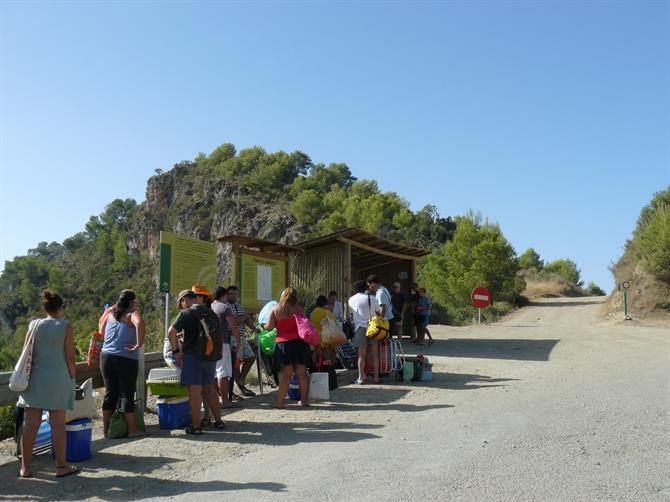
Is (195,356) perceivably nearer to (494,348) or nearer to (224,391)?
(224,391)

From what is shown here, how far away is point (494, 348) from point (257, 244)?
693cm

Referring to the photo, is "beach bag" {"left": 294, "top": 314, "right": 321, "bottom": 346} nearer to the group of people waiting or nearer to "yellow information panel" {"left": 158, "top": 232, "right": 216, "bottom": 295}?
the group of people waiting

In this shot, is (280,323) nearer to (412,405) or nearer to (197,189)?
(412,405)

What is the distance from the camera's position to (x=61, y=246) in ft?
552

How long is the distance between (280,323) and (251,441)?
2.10 metres

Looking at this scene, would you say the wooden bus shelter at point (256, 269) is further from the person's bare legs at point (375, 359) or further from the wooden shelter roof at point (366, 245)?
the person's bare legs at point (375, 359)

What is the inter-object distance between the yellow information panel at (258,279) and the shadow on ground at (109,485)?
605 centimetres

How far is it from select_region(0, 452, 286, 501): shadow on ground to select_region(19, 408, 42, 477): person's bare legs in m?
0.11

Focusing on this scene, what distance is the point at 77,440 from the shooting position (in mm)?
5945

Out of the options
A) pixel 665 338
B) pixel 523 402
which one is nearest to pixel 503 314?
pixel 665 338

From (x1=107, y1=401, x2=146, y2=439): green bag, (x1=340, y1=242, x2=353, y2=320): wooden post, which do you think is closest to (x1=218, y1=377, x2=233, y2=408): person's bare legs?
(x1=107, y1=401, x2=146, y2=439): green bag

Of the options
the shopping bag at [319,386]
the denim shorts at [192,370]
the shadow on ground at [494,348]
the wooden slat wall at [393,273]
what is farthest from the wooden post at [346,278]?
the denim shorts at [192,370]

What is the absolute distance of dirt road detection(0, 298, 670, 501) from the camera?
Result: 4.80m

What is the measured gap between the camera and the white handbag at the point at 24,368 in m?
5.38
